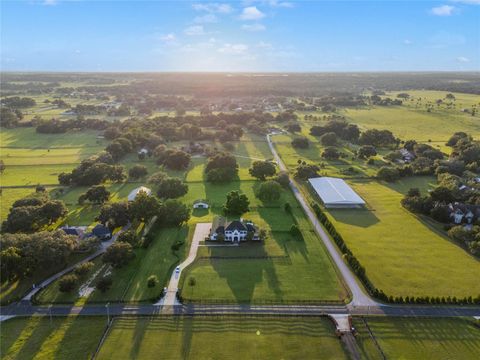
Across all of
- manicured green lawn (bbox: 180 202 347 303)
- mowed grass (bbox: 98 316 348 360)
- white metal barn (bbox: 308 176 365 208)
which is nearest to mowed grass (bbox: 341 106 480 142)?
white metal barn (bbox: 308 176 365 208)

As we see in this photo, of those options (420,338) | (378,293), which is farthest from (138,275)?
(420,338)

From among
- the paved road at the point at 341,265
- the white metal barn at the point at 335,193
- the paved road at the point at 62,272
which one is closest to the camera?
the paved road at the point at 341,265

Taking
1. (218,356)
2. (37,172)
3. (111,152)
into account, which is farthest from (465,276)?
(37,172)

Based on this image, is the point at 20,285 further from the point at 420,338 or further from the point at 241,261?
the point at 420,338

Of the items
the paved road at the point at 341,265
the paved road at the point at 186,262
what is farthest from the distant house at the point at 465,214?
the paved road at the point at 186,262

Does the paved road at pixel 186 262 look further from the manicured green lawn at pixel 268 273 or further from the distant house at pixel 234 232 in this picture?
the distant house at pixel 234 232
